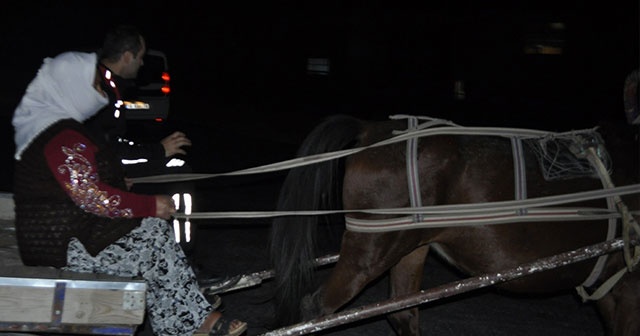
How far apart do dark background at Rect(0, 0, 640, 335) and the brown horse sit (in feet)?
7.43

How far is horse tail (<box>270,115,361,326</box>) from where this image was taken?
4.53 meters

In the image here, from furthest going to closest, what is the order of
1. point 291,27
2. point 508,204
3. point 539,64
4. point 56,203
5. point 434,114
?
point 291,27
point 434,114
point 539,64
point 508,204
point 56,203

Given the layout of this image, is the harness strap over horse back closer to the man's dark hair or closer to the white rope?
the white rope

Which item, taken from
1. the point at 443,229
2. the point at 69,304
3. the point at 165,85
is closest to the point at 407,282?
the point at 443,229

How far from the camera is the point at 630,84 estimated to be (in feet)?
15.6

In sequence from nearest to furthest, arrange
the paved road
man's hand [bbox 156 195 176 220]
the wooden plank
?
the wooden plank < man's hand [bbox 156 195 176 220] < the paved road

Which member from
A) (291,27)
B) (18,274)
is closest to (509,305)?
(18,274)

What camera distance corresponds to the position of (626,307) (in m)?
4.30

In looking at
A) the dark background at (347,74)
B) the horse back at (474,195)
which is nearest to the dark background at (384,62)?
the dark background at (347,74)

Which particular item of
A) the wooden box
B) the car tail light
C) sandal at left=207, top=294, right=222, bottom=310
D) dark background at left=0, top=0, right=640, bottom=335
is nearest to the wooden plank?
the wooden box

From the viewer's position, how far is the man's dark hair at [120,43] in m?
3.96

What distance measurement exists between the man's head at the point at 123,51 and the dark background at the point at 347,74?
3293mm

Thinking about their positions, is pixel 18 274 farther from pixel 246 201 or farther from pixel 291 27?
pixel 291 27

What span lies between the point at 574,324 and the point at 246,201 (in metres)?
4.96
